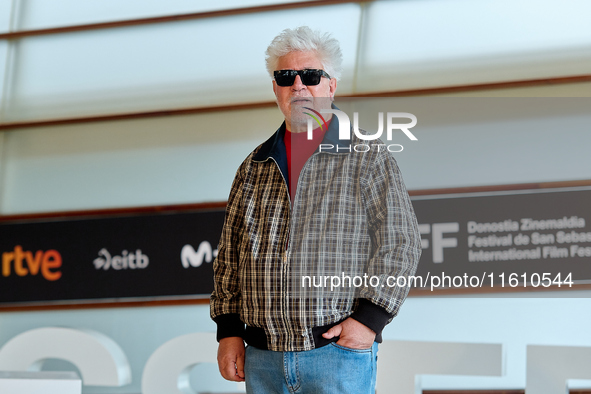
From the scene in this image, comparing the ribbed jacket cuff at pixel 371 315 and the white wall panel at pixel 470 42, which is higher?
the white wall panel at pixel 470 42

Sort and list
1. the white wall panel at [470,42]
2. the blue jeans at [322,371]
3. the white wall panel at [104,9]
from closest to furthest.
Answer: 1. the blue jeans at [322,371]
2. the white wall panel at [470,42]
3. the white wall panel at [104,9]

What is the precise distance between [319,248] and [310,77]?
414 mm

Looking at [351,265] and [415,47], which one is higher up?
[415,47]

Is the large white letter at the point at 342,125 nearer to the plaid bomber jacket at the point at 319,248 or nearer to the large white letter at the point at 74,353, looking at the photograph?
the plaid bomber jacket at the point at 319,248

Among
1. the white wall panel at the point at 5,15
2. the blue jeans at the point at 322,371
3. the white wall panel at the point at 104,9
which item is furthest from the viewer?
the white wall panel at the point at 5,15

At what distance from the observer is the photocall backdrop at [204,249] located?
243 centimetres

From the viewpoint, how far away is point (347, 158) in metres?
1.36

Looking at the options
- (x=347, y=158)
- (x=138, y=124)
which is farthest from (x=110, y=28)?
(x=347, y=158)

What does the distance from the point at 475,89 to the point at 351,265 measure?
1662 mm

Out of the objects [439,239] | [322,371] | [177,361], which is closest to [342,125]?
[322,371]

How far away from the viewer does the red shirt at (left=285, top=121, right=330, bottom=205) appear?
53.9 inches

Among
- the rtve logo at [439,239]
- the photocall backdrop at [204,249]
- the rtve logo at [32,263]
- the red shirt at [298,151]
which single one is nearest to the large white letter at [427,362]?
the photocall backdrop at [204,249]

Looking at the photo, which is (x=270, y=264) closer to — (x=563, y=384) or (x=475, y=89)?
(x=563, y=384)

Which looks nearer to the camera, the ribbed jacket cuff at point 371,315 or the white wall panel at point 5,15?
the ribbed jacket cuff at point 371,315
